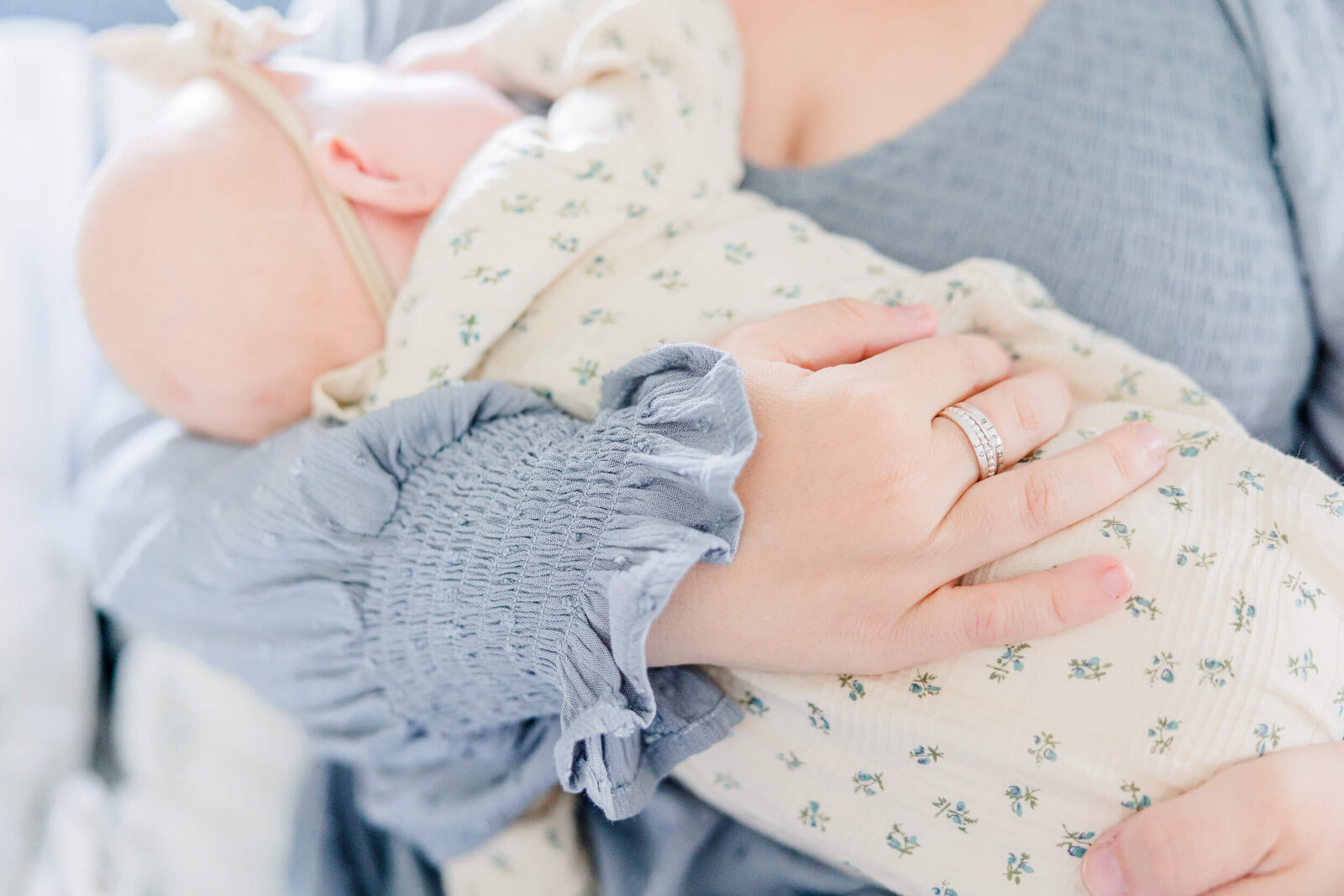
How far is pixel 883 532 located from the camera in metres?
0.63

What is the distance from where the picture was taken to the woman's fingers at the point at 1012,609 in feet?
2.00

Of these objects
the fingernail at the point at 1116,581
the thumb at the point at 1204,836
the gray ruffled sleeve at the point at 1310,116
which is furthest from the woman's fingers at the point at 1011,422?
the gray ruffled sleeve at the point at 1310,116

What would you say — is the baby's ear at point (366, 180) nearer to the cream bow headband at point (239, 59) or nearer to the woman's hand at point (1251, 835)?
the cream bow headband at point (239, 59)

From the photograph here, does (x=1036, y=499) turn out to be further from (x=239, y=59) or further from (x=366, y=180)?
(x=239, y=59)

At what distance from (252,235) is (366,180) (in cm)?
13

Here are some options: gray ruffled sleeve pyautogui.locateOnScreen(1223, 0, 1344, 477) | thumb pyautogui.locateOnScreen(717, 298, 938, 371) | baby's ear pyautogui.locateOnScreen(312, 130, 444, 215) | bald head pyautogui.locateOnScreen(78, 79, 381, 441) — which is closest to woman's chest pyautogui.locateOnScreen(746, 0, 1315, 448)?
gray ruffled sleeve pyautogui.locateOnScreen(1223, 0, 1344, 477)

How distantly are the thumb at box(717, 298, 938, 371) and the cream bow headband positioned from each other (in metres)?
0.42

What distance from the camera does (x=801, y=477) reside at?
0.66 meters

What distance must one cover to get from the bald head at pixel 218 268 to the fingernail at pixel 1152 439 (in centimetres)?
74

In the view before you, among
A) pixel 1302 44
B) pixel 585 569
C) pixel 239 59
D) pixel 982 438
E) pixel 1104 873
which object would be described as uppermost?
pixel 1302 44

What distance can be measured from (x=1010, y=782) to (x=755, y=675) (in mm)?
201

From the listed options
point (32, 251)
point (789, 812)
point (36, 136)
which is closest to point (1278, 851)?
point (789, 812)

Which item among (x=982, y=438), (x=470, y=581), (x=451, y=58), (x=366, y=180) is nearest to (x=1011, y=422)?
(x=982, y=438)

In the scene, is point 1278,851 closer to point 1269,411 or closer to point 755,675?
point 755,675
